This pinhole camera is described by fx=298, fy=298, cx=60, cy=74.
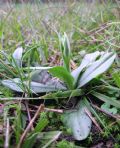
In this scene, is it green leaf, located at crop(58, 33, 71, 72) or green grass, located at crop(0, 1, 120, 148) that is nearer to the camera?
green grass, located at crop(0, 1, 120, 148)

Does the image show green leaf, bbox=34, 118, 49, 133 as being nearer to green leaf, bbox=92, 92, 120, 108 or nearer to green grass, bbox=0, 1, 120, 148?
green grass, bbox=0, 1, 120, 148

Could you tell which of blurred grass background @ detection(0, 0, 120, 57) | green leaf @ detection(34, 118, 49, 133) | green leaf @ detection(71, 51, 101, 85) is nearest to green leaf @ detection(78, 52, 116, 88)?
green leaf @ detection(71, 51, 101, 85)

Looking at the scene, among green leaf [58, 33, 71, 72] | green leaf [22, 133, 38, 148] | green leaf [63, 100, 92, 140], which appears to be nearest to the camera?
green leaf [22, 133, 38, 148]

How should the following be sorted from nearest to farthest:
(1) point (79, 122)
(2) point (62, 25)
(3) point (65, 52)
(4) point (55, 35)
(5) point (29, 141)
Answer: (5) point (29, 141) < (1) point (79, 122) < (3) point (65, 52) < (4) point (55, 35) < (2) point (62, 25)

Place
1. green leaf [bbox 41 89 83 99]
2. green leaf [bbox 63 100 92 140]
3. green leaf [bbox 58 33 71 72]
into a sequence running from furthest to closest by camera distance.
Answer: green leaf [bbox 58 33 71 72] < green leaf [bbox 41 89 83 99] < green leaf [bbox 63 100 92 140]

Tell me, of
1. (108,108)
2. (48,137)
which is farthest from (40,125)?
(108,108)

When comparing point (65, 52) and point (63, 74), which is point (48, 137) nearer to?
point (63, 74)

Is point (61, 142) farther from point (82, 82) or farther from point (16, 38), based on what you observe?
point (16, 38)
